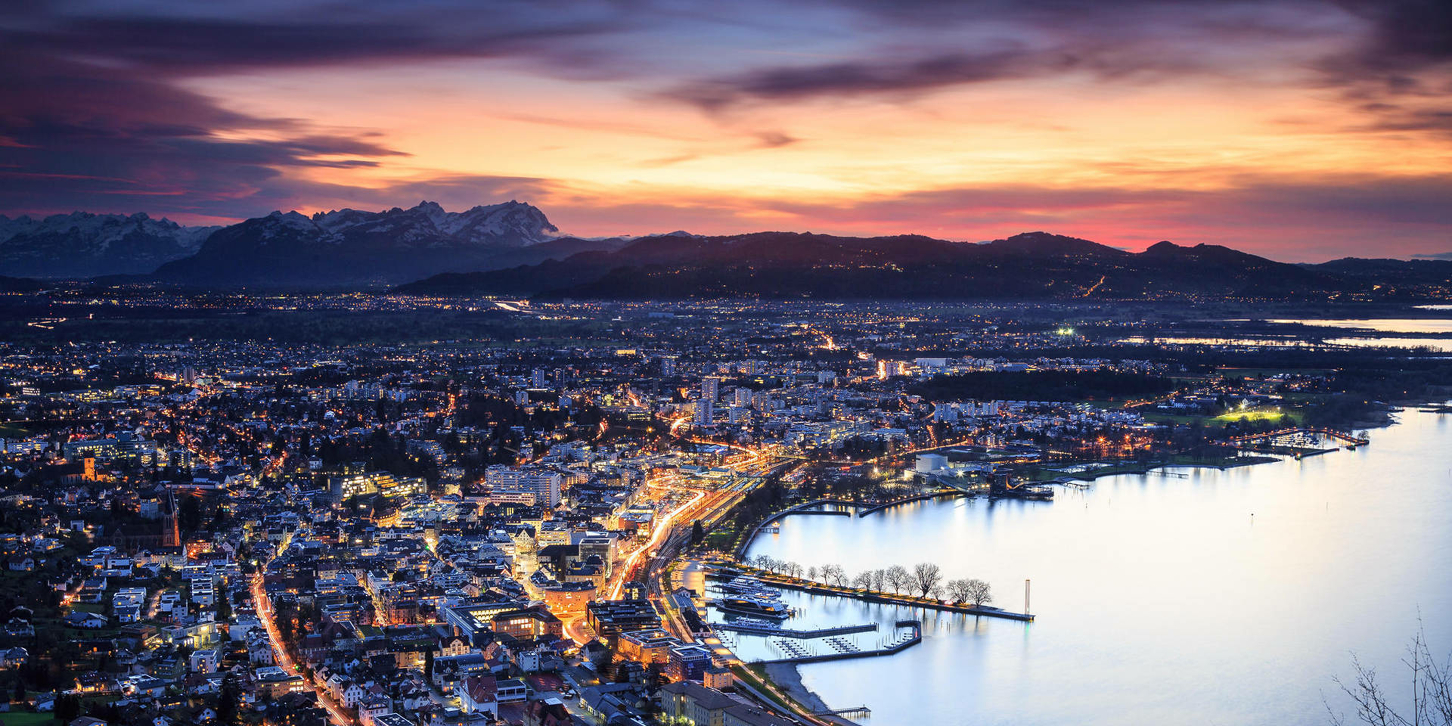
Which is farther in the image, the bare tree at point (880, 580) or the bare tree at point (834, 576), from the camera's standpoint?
the bare tree at point (834, 576)

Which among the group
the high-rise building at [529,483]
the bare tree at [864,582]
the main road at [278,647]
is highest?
the high-rise building at [529,483]

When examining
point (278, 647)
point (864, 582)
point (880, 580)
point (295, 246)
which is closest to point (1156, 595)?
point (880, 580)

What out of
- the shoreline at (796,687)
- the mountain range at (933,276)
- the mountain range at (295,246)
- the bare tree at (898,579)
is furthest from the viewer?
the mountain range at (295,246)

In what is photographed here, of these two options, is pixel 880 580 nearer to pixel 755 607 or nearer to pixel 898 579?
pixel 898 579

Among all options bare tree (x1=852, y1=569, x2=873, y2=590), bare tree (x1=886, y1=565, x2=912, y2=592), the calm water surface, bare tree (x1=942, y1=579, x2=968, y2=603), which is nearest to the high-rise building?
the calm water surface

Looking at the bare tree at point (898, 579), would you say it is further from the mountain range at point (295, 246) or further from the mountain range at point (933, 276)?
the mountain range at point (295, 246)

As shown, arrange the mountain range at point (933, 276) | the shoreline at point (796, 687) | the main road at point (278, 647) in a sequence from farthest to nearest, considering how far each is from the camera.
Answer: the mountain range at point (933, 276), the shoreline at point (796, 687), the main road at point (278, 647)

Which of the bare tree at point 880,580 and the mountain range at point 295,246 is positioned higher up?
the mountain range at point 295,246

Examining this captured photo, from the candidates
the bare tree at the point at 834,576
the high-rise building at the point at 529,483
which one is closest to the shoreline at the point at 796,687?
the bare tree at the point at 834,576

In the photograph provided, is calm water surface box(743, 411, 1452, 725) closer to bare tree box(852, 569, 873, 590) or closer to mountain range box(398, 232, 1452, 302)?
bare tree box(852, 569, 873, 590)

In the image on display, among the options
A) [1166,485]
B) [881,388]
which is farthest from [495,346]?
[1166,485]
